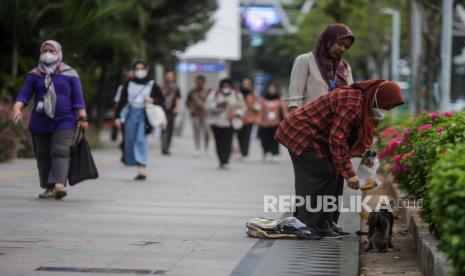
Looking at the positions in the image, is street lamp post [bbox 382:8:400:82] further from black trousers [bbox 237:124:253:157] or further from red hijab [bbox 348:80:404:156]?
red hijab [bbox 348:80:404:156]

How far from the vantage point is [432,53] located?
63.0 feet

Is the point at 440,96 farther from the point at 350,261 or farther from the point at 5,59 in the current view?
the point at 350,261

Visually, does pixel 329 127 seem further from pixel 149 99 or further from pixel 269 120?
pixel 269 120

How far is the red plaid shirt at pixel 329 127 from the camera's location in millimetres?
8039

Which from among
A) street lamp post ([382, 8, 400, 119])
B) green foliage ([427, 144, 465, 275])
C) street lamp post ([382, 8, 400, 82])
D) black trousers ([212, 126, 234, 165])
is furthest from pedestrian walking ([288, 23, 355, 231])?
street lamp post ([382, 8, 400, 82])

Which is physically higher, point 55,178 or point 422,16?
point 422,16

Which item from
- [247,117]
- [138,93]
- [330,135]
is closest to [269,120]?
[247,117]

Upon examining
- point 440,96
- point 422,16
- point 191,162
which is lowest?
point 191,162

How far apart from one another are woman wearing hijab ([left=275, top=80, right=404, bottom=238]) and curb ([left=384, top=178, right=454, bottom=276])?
618 millimetres

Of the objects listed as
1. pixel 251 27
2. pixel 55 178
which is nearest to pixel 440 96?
pixel 55 178

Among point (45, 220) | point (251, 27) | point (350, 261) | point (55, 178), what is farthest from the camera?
point (251, 27)

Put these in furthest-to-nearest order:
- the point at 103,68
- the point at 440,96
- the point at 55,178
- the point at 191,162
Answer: the point at 103,68
the point at 191,162
the point at 440,96
the point at 55,178

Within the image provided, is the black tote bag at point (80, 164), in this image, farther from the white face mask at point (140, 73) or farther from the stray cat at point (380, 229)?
the stray cat at point (380, 229)

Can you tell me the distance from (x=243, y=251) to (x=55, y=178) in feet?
13.7
